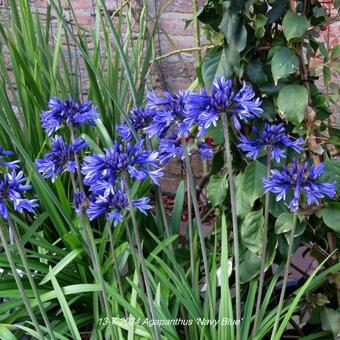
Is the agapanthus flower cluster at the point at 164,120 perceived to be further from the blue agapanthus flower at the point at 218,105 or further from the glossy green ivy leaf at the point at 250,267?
the glossy green ivy leaf at the point at 250,267

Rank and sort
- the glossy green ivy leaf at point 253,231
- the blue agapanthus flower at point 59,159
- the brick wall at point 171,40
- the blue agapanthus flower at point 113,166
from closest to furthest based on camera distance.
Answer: the blue agapanthus flower at point 113,166 → the blue agapanthus flower at point 59,159 → the glossy green ivy leaf at point 253,231 → the brick wall at point 171,40

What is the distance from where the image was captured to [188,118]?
4.03 feet

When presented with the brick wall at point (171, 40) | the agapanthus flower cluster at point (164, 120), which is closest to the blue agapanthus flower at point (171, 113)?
the agapanthus flower cluster at point (164, 120)

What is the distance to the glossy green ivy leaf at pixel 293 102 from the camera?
144 centimetres

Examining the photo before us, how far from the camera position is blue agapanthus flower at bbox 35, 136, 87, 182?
1380 millimetres

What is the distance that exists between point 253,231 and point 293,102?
0.38 m

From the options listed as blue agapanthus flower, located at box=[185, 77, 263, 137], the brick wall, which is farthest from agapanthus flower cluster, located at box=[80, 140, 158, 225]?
the brick wall

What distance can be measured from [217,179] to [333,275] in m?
0.43

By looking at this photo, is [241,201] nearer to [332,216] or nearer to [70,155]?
[332,216]

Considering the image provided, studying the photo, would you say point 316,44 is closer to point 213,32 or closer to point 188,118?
point 213,32

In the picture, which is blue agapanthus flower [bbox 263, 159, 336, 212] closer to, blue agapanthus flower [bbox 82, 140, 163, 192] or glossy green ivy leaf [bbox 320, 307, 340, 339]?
blue agapanthus flower [bbox 82, 140, 163, 192]

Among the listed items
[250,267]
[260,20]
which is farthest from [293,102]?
[250,267]

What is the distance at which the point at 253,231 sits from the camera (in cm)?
161

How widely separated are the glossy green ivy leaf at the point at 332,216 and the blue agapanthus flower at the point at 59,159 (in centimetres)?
64
